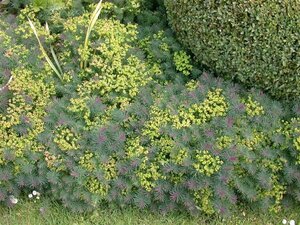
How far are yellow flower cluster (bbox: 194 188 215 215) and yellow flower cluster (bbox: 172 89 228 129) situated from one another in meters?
0.47

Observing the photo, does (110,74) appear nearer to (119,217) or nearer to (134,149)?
(134,149)

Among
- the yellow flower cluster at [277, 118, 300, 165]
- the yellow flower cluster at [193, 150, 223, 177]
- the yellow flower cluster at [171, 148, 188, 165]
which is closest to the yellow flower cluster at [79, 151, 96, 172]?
the yellow flower cluster at [171, 148, 188, 165]

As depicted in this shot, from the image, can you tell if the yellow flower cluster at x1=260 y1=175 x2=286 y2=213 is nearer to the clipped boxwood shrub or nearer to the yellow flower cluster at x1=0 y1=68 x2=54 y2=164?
the clipped boxwood shrub

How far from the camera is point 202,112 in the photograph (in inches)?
161

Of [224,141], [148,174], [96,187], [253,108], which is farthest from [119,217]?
[253,108]

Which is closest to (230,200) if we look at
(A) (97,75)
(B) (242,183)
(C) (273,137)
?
(B) (242,183)

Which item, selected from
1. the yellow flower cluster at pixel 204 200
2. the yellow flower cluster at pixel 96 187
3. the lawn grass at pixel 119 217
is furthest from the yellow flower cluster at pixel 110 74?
the yellow flower cluster at pixel 204 200

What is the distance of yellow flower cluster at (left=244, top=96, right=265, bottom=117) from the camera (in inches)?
161

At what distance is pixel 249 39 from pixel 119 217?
5.05ft

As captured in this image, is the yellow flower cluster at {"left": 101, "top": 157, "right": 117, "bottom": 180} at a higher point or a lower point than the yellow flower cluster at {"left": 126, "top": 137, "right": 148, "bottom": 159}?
lower

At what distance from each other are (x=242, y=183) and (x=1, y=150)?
1.67m

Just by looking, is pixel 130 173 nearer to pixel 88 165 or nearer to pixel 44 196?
pixel 88 165

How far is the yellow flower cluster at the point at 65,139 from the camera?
4.01 meters

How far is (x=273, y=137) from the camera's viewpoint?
4.00 metres
